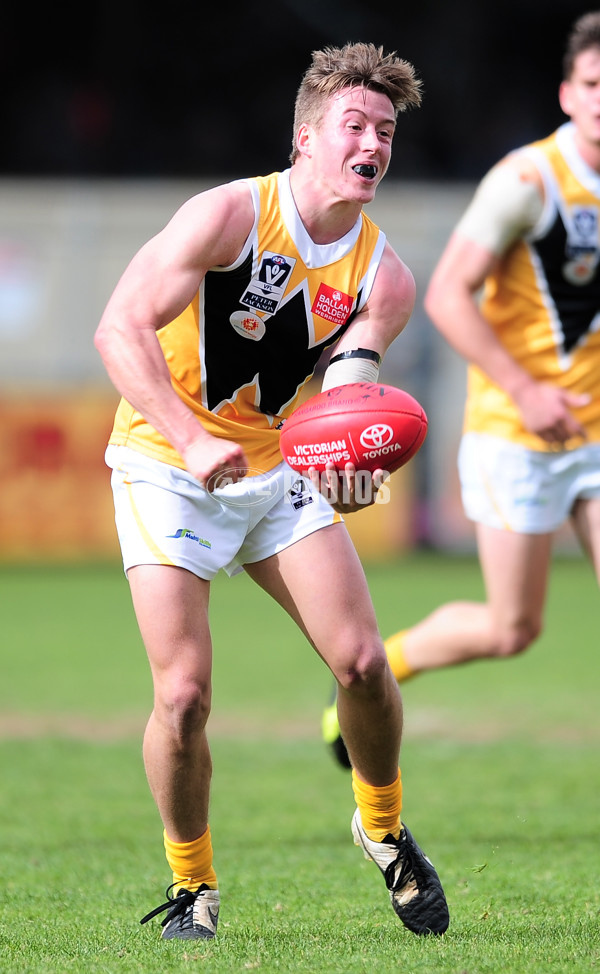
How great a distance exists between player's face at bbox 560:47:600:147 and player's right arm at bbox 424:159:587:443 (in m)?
0.25

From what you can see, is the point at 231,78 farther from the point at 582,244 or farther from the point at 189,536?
the point at 189,536

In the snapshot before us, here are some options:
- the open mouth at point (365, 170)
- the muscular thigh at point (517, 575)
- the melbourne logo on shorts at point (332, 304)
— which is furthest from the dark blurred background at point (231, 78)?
the open mouth at point (365, 170)

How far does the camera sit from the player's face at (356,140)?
3689 mm

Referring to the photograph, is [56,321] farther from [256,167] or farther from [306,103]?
[306,103]

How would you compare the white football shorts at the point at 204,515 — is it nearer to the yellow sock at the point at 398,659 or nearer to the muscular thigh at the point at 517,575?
the muscular thigh at the point at 517,575

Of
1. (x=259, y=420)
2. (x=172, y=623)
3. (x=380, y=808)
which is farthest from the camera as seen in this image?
(x=259, y=420)

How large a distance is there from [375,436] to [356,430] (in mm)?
54

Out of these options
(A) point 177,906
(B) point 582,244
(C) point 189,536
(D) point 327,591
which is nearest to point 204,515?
(C) point 189,536

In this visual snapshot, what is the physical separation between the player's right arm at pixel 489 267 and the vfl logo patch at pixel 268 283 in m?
1.47

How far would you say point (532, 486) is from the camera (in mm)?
5250

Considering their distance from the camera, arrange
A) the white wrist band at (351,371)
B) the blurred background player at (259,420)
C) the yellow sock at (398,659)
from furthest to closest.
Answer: the yellow sock at (398,659) → the white wrist band at (351,371) → the blurred background player at (259,420)

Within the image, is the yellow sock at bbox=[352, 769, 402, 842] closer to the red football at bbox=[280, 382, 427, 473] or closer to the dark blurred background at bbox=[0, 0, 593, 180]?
the red football at bbox=[280, 382, 427, 473]

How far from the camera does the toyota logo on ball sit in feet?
11.8

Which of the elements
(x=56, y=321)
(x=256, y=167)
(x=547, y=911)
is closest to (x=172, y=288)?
(x=547, y=911)
